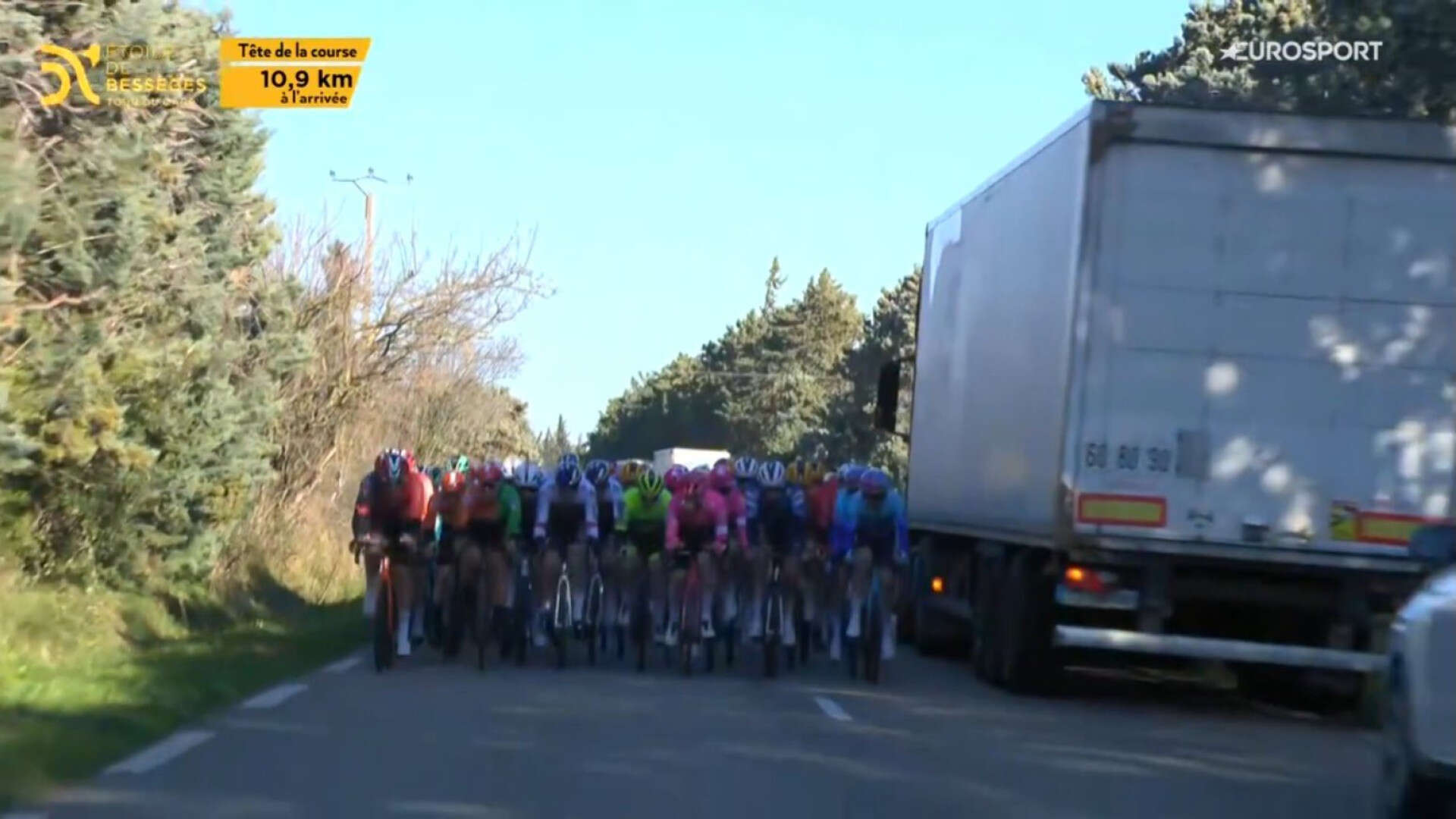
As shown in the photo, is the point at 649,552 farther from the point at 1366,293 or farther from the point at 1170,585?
the point at 1366,293

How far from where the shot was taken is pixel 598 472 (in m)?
21.9

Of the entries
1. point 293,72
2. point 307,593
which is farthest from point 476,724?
point 307,593

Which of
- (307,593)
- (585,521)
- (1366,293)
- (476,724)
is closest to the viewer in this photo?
(476,724)

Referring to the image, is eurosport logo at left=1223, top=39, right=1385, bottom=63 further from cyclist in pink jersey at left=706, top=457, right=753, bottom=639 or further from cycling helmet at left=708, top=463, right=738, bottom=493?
cyclist in pink jersey at left=706, top=457, right=753, bottom=639

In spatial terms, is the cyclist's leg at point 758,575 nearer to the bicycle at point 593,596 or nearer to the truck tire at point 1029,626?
the bicycle at point 593,596

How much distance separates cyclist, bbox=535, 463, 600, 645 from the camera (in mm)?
19594

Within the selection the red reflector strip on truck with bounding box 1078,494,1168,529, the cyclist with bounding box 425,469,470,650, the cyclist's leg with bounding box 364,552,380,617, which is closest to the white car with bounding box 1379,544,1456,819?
the red reflector strip on truck with bounding box 1078,494,1168,529

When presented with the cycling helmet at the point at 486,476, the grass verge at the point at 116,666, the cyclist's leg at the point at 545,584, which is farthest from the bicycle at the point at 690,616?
the grass verge at the point at 116,666

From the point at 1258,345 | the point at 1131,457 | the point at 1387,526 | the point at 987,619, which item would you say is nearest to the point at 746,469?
the point at 987,619

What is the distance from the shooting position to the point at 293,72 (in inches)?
865

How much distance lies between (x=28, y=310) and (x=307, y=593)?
478 inches

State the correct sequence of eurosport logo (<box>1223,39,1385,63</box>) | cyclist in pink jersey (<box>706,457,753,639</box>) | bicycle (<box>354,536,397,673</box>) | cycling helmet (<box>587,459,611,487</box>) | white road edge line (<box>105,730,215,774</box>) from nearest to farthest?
white road edge line (<box>105,730,215,774</box>) → bicycle (<box>354,536,397,673</box>) → cyclist in pink jersey (<box>706,457,753,639</box>) → cycling helmet (<box>587,459,611,487</box>) → eurosport logo (<box>1223,39,1385,63</box>)

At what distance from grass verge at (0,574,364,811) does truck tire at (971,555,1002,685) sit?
5768 mm

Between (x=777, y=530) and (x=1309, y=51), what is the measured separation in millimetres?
10000
